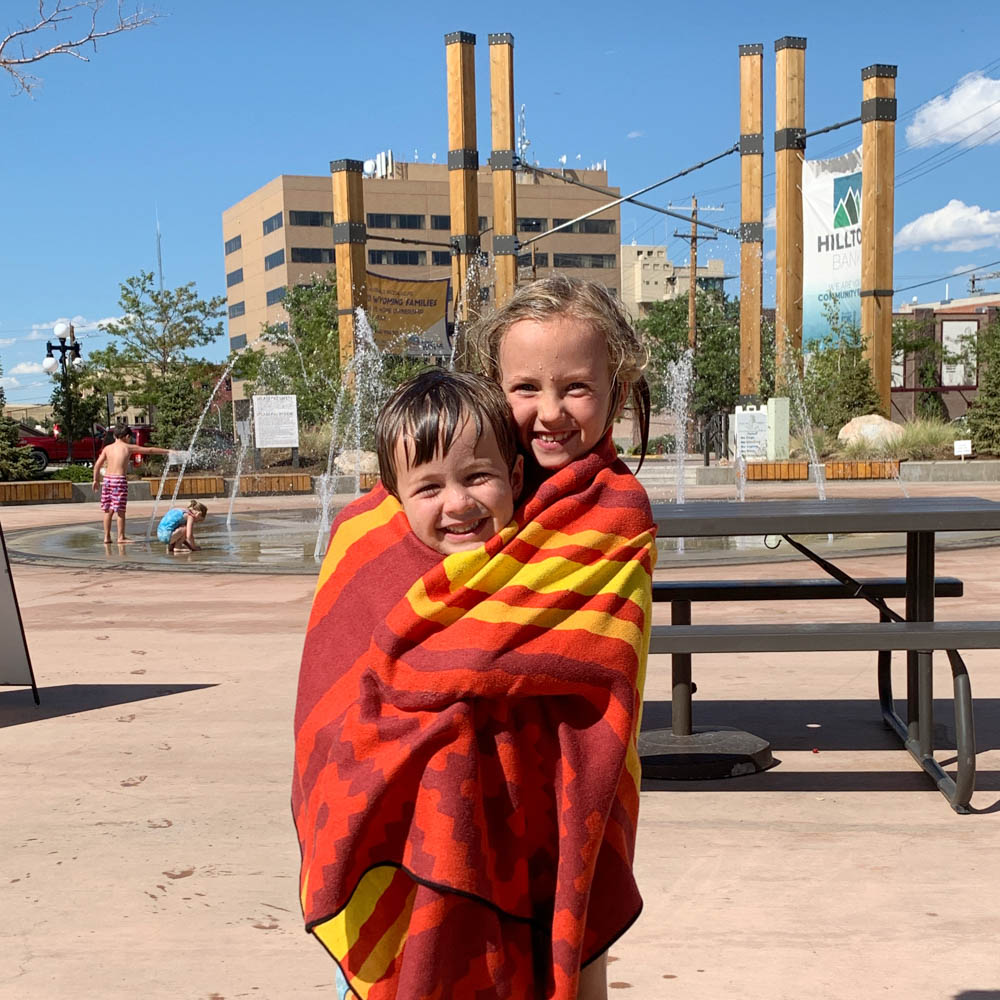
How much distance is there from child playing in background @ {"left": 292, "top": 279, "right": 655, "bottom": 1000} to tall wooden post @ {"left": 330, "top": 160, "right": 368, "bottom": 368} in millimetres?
27285

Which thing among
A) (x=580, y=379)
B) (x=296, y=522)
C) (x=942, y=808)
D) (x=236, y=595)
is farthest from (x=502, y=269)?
(x=580, y=379)

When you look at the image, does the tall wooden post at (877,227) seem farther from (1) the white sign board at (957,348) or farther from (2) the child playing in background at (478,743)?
(1) the white sign board at (957,348)

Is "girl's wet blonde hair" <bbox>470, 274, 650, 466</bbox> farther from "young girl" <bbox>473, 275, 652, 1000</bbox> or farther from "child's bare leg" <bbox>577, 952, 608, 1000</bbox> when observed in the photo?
"child's bare leg" <bbox>577, 952, 608, 1000</bbox>


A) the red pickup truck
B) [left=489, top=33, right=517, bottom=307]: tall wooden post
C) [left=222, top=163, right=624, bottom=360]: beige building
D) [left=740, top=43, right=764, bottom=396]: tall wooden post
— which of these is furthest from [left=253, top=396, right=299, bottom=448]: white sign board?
[left=222, top=163, right=624, bottom=360]: beige building


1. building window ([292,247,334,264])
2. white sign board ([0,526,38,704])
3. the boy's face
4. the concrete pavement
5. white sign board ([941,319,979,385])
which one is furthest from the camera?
building window ([292,247,334,264])

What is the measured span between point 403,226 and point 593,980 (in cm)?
11067

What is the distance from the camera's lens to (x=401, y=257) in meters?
108

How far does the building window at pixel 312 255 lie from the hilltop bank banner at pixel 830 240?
80167 millimetres

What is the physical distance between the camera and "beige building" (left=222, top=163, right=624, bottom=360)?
10756 centimetres

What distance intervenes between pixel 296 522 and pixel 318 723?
1574cm

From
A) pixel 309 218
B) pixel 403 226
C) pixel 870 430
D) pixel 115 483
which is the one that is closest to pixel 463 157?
pixel 870 430

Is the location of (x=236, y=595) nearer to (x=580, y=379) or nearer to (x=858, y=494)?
(x=580, y=379)

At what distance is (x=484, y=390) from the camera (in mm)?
1843

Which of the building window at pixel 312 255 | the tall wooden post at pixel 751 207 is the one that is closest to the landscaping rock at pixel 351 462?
the tall wooden post at pixel 751 207
